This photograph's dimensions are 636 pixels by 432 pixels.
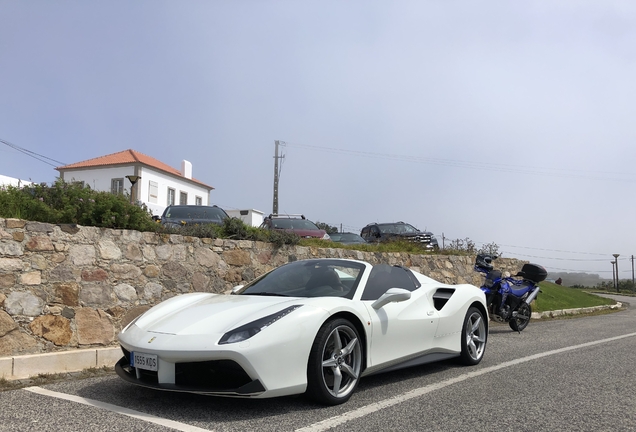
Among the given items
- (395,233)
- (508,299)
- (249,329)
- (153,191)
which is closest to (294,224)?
(395,233)

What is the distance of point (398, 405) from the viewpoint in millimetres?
4250

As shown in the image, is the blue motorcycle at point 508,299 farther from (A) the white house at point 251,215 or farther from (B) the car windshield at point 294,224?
(A) the white house at point 251,215

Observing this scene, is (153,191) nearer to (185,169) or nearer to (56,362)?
(185,169)

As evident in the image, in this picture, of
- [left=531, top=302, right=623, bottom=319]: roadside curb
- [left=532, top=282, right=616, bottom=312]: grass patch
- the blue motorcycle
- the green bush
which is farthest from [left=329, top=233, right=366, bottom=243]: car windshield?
the green bush

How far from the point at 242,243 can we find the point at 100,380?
4010 mm

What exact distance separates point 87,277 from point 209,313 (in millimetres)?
3082

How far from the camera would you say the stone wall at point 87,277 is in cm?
610

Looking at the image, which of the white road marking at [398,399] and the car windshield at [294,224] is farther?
the car windshield at [294,224]

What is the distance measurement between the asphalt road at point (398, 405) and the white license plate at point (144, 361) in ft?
1.08

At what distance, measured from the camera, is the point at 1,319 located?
19.3ft

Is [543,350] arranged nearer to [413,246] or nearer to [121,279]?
[121,279]

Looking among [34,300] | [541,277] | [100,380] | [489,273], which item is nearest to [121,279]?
[34,300]

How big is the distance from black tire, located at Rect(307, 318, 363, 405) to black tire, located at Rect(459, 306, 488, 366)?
1.95m

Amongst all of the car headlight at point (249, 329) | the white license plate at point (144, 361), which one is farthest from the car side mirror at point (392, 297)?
the white license plate at point (144, 361)
